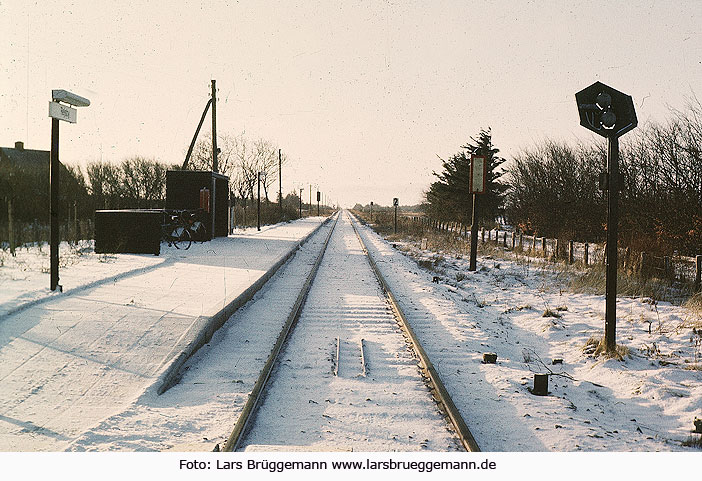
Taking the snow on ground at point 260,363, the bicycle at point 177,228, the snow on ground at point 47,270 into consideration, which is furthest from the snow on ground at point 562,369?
the bicycle at point 177,228

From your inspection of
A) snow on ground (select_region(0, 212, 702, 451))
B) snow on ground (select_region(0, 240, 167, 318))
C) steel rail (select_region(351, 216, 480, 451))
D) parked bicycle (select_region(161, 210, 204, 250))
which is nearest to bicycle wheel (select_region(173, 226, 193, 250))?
parked bicycle (select_region(161, 210, 204, 250))

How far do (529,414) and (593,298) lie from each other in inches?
236

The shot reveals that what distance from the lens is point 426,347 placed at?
648 centimetres

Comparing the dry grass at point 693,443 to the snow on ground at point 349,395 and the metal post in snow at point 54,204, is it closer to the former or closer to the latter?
the snow on ground at point 349,395

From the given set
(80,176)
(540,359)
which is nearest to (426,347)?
(540,359)

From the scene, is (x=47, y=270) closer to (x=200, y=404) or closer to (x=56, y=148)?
(x=56, y=148)

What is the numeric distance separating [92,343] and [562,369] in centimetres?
539

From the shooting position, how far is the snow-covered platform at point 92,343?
419 centimetres

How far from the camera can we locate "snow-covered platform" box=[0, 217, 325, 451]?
4188mm

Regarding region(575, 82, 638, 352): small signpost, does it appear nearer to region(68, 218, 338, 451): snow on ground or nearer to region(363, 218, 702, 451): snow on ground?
region(363, 218, 702, 451): snow on ground

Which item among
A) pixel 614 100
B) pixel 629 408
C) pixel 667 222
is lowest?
pixel 629 408

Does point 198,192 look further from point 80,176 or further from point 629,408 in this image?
point 629,408
